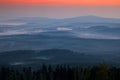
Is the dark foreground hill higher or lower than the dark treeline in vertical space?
lower

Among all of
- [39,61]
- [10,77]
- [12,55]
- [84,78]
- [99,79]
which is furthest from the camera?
[12,55]

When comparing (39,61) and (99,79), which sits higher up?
(99,79)

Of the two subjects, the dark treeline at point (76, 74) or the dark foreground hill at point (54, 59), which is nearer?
the dark treeline at point (76, 74)

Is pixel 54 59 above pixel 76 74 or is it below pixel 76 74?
below

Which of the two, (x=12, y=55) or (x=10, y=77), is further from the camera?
(x=12, y=55)

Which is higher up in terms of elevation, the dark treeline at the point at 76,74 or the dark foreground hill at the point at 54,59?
the dark treeline at the point at 76,74

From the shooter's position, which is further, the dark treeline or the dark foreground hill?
the dark foreground hill

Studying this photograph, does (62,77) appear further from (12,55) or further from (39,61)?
(12,55)

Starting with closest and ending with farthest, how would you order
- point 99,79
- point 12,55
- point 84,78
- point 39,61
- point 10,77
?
point 99,79 → point 84,78 → point 10,77 → point 39,61 → point 12,55

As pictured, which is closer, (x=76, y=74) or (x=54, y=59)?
(x=76, y=74)

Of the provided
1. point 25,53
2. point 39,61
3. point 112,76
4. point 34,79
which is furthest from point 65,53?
point 112,76
